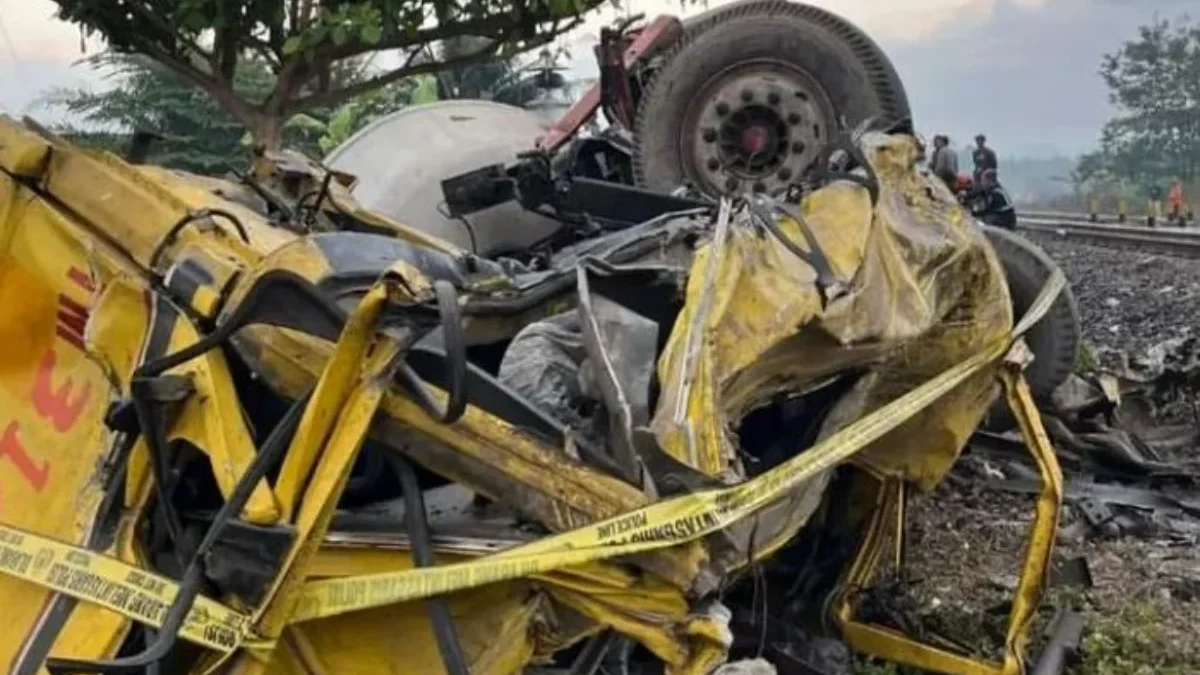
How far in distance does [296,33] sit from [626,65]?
2782 mm

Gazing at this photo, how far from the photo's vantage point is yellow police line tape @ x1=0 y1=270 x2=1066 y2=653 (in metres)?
2.47

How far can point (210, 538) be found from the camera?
2.54 meters

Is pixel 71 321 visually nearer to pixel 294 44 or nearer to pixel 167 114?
pixel 294 44

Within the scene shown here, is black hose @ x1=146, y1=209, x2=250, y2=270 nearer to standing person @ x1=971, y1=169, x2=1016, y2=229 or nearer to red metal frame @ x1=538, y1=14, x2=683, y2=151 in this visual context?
red metal frame @ x1=538, y1=14, x2=683, y2=151

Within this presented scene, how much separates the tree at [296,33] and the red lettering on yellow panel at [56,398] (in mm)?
5950

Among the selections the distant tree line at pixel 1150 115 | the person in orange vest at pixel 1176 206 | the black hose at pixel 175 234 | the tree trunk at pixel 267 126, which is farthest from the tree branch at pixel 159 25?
the distant tree line at pixel 1150 115

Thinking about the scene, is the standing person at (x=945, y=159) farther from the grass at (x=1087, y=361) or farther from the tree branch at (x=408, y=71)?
the grass at (x=1087, y=361)

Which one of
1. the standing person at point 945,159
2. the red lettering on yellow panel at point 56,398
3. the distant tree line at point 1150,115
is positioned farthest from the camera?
the distant tree line at point 1150,115

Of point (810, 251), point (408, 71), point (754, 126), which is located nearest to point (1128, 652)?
point (810, 251)

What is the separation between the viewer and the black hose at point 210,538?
99.6 inches

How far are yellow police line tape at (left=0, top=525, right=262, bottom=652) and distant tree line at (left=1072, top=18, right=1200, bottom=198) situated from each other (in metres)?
50.2

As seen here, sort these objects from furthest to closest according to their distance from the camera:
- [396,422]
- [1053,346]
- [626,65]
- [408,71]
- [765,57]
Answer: [408,71]
[626,65]
[765,57]
[1053,346]
[396,422]

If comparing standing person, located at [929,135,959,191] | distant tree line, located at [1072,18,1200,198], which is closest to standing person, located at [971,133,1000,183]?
standing person, located at [929,135,959,191]

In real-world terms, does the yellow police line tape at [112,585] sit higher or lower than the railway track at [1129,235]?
higher
